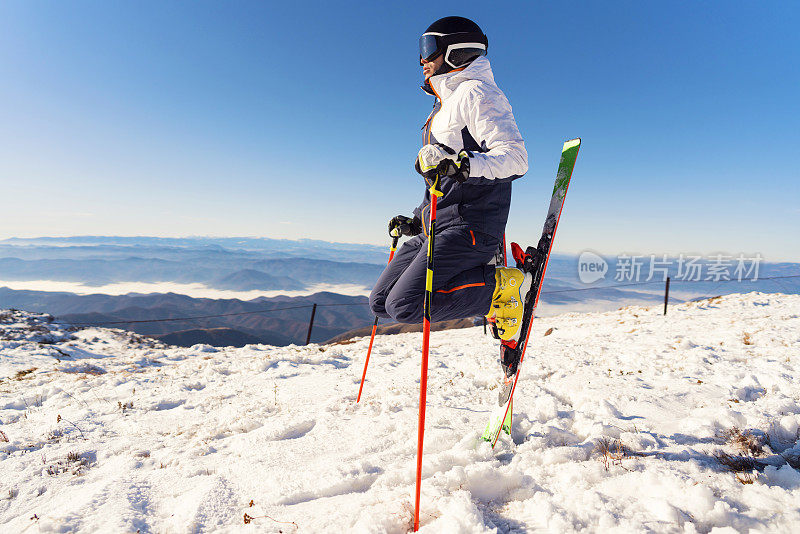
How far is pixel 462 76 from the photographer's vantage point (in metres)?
2.75

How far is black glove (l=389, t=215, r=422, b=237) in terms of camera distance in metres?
3.48

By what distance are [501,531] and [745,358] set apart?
5.09 m

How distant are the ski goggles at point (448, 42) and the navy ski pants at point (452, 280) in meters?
1.45

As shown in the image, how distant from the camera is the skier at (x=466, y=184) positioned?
239 cm

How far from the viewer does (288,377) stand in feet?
15.9

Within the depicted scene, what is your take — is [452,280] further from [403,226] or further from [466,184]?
[403,226]

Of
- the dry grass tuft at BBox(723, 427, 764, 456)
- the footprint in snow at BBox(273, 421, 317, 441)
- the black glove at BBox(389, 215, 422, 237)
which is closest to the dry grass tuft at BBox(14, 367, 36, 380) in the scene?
the footprint in snow at BBox(273, 421, 317, 441)

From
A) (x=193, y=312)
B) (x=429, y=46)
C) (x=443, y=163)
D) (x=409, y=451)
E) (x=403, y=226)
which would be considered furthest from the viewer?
(x=193, y=312)

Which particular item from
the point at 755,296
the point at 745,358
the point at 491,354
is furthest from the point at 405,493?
the point at 755,296

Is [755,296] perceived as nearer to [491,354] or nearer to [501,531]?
[491,354]

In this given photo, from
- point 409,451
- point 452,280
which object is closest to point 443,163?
point 452,280

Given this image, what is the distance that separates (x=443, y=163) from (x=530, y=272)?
130cm

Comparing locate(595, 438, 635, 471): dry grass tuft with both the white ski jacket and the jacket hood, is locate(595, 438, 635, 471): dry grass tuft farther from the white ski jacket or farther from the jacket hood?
the jacket hood

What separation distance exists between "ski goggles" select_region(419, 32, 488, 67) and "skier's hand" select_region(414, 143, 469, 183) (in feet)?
3.34
